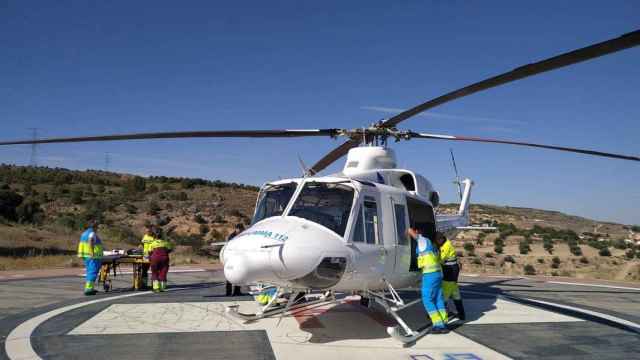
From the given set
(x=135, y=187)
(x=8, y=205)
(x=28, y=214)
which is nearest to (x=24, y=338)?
(x=8, y=205)

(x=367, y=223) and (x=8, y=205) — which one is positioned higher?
(x=367, y=223)

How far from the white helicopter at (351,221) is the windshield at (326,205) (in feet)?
0.06

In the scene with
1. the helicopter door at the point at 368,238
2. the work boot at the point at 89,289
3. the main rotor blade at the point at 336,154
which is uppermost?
the main rotor blade at the point at 336,154

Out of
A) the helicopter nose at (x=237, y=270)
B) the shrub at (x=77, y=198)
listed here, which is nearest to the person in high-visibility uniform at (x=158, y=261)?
the helicopter nose at (x=237, y=270)

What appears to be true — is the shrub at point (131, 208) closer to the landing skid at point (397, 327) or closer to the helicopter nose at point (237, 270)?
the landing skid at point (397, 327)

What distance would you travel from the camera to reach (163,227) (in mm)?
41219

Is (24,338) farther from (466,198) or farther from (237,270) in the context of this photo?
(466,198)

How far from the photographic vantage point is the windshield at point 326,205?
A: 302 inches

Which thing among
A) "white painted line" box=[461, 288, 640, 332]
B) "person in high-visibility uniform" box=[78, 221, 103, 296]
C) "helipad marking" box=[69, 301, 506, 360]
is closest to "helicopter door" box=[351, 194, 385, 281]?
"helipad marking" box=[69, 301, 506, 360]

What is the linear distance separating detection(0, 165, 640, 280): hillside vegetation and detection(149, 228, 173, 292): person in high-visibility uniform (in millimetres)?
10982

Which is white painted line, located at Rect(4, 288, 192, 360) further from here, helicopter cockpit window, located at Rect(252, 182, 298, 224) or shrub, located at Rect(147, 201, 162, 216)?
shrub, located at Rect(147, 201, 162, 216)

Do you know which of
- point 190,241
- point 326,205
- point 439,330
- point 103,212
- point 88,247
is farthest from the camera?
point 103,212

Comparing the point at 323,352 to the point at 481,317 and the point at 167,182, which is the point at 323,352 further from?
the point at 167,182

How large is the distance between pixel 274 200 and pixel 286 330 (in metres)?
2.30
